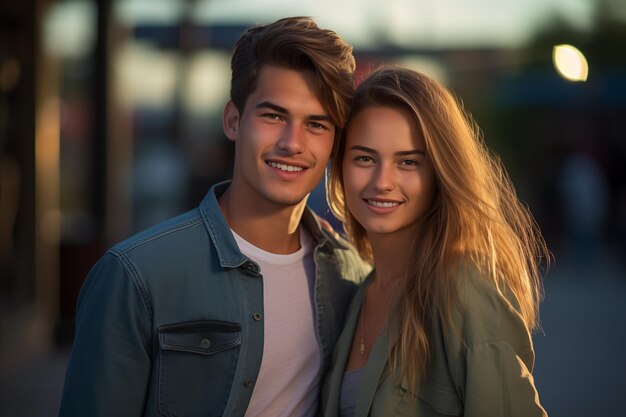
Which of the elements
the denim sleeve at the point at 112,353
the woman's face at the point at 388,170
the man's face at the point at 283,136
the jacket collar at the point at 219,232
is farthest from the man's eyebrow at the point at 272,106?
the denim sleeve at the point at 112,353

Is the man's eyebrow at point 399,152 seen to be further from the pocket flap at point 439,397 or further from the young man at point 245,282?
the pocket flap at point 439,397

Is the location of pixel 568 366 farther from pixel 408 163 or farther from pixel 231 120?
pixel 231 120

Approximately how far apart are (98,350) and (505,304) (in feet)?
4.36

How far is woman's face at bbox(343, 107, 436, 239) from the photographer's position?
10.4ft

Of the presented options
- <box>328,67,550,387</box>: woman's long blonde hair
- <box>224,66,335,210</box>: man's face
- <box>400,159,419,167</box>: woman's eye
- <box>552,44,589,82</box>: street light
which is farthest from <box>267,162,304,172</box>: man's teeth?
<box>552,44,589,82</box>: street light

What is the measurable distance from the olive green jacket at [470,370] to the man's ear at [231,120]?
3.23ft

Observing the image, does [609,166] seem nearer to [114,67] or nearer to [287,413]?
[114,67]

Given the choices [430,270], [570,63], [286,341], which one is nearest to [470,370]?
[430,270]

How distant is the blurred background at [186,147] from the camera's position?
844 centimetres

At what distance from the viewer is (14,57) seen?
9.20 meters

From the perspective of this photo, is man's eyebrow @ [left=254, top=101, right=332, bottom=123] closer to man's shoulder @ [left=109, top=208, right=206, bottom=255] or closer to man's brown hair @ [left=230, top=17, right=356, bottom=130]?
man's brown hair @ [left=230, top=17, right=356, bottom=130]

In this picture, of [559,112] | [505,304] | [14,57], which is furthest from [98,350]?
[559,112]

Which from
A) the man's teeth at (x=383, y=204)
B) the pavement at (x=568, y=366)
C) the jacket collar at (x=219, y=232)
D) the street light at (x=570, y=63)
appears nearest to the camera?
the jacket collar at (x=219, y=232)

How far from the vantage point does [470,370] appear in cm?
279
